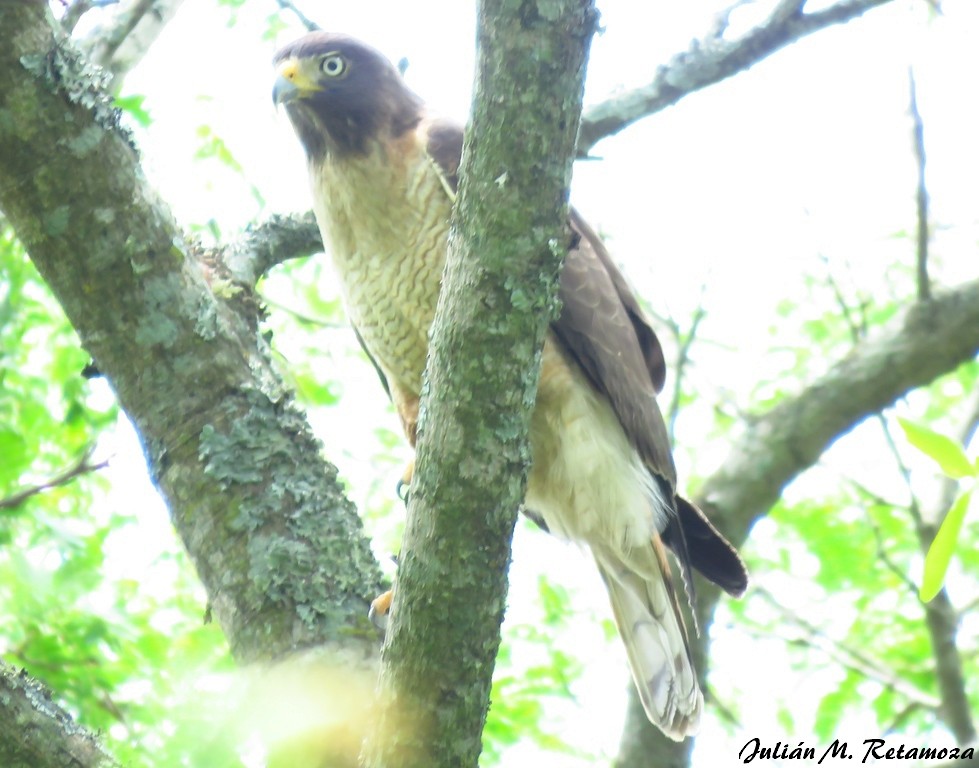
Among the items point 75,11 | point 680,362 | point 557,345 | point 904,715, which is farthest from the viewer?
point 680,362

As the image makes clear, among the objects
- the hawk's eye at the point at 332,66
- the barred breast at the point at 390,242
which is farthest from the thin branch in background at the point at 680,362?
the hawk's eye at the point at 332,66

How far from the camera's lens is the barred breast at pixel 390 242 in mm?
3518

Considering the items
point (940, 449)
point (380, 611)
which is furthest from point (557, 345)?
point (940, 449)

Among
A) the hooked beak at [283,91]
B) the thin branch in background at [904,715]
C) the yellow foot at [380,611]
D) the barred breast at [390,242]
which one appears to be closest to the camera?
the yellow foot at [380,611]

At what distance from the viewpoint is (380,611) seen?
2834 mm

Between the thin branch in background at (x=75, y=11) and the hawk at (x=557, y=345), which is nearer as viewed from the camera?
the thin branch in background at (x=75, y=11)

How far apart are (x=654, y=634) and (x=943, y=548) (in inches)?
94.3

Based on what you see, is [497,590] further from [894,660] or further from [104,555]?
[894,660]

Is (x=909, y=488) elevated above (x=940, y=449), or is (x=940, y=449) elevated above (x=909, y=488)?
(x=909, y=488)

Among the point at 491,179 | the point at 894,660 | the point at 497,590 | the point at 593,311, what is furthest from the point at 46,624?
the point at 894,660

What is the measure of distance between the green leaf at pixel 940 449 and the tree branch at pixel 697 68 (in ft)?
8.50

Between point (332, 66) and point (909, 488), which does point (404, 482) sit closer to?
point (332, 66)

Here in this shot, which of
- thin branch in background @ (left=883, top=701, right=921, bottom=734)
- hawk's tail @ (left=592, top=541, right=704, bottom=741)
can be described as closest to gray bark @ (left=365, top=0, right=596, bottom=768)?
hawk's tail @ (left=592, top=541, right=704, bottom=741)

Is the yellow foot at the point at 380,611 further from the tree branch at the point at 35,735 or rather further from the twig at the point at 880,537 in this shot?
the twig at the point at 880,537
